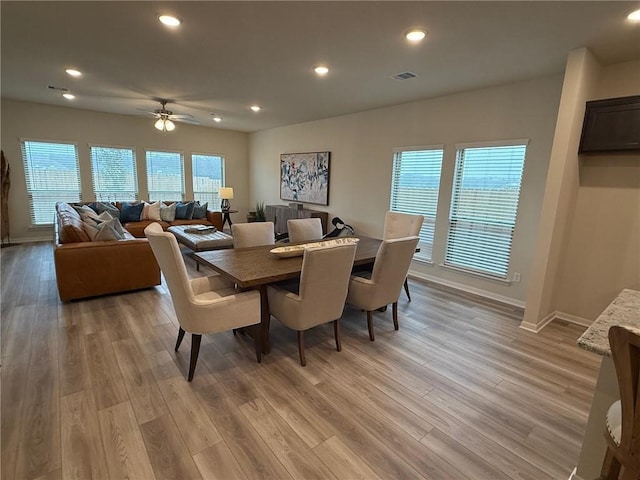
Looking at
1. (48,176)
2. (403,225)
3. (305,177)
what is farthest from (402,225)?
(48,176)

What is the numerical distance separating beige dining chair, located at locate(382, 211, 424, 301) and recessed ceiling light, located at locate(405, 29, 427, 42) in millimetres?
1824

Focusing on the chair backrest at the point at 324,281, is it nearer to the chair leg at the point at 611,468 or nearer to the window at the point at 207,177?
the chair leg at the point at 611,468

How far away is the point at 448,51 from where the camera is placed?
2.80 meters

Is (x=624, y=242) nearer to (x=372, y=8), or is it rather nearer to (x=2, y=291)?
(x=372, y=8)

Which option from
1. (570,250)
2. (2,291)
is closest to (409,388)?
(570,250)

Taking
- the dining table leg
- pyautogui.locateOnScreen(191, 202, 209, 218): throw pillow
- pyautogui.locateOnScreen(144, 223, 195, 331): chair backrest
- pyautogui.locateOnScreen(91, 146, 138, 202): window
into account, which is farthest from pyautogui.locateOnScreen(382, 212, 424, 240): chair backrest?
pyautogui.locateOnScreen(91, 146, 138, 202): window

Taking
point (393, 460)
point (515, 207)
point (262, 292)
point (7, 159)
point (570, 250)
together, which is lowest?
point (393, 460)

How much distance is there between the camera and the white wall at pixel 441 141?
3.46 m

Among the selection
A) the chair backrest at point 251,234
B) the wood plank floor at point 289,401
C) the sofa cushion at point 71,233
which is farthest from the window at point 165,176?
the chair backrest at point 251,234

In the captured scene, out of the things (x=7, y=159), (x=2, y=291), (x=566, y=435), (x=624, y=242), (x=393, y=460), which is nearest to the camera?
(x=393, y=460)

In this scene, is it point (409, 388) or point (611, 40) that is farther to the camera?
point (611, 40)

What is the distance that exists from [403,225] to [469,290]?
53.5 inches

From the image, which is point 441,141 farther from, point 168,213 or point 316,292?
point 168,213

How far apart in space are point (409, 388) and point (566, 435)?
2.98 ft
